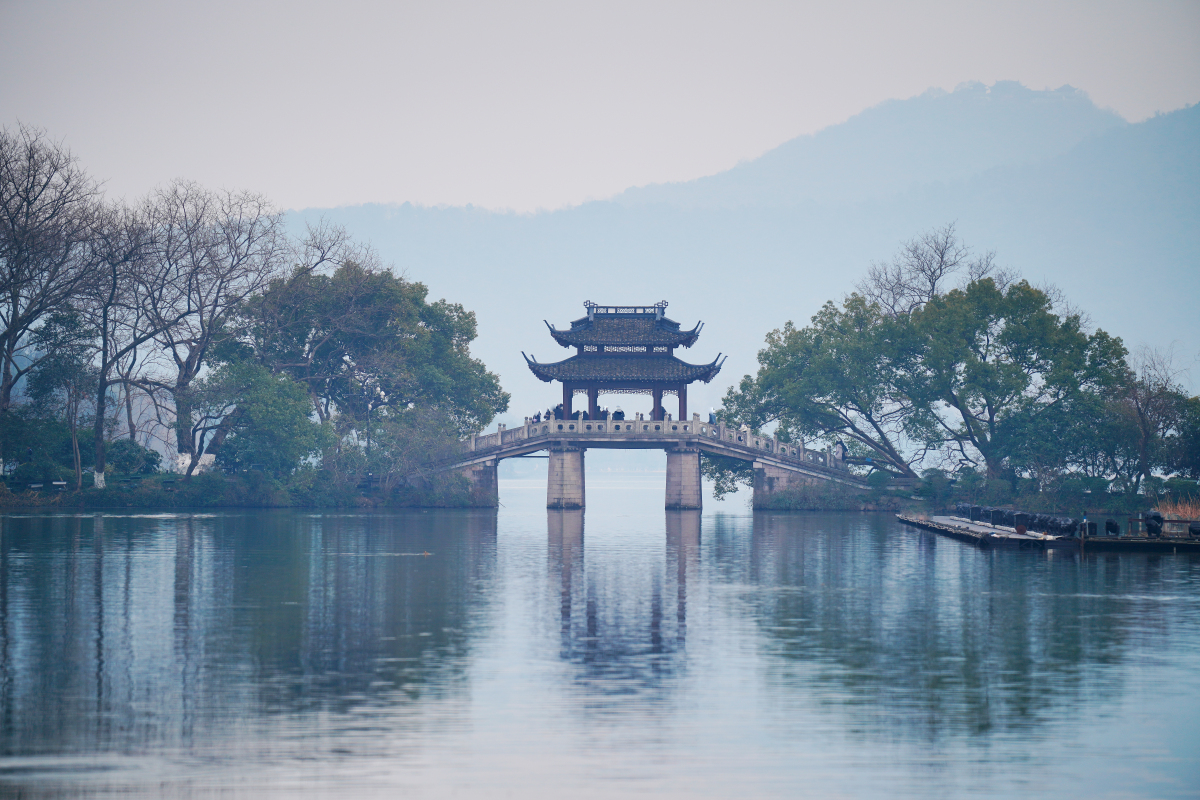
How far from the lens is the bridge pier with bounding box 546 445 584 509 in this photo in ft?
243

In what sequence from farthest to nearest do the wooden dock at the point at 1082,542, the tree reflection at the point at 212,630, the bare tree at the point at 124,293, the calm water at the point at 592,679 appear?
the bare tree at the point at 124,293, the wooden dock at the point at 1082,542, the tree reflection at the point at 212,630, the calm water at the point at 592,679

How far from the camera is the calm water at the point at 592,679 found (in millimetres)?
14065

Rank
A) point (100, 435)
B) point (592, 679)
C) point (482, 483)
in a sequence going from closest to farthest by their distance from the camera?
point (592, 679) < point (100, 435) < point (482, 483)

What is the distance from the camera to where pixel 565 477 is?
7419 cm

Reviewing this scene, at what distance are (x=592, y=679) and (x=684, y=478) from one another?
55.9m

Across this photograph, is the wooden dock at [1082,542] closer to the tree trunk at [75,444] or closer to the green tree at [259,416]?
the green tree at [259,416]

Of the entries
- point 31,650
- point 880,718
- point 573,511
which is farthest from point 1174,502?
point 31,650

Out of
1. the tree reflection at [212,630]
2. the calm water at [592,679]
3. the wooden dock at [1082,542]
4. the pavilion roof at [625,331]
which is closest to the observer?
the calm water at [592,679]

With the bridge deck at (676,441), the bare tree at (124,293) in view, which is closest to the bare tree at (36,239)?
the bare tree at (124,293)

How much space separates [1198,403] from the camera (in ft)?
223

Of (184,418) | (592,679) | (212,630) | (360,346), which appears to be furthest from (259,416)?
(592,679)

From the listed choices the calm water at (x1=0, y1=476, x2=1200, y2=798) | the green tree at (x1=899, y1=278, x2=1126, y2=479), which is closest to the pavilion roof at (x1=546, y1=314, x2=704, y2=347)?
the green tree at (x1=899, y1=278, x2=1126, y2=479)

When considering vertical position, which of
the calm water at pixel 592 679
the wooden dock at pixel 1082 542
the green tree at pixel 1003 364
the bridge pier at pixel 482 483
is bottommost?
the calm water at pixel 592 679

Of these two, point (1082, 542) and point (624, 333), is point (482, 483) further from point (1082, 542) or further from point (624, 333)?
point (1082, 542)
